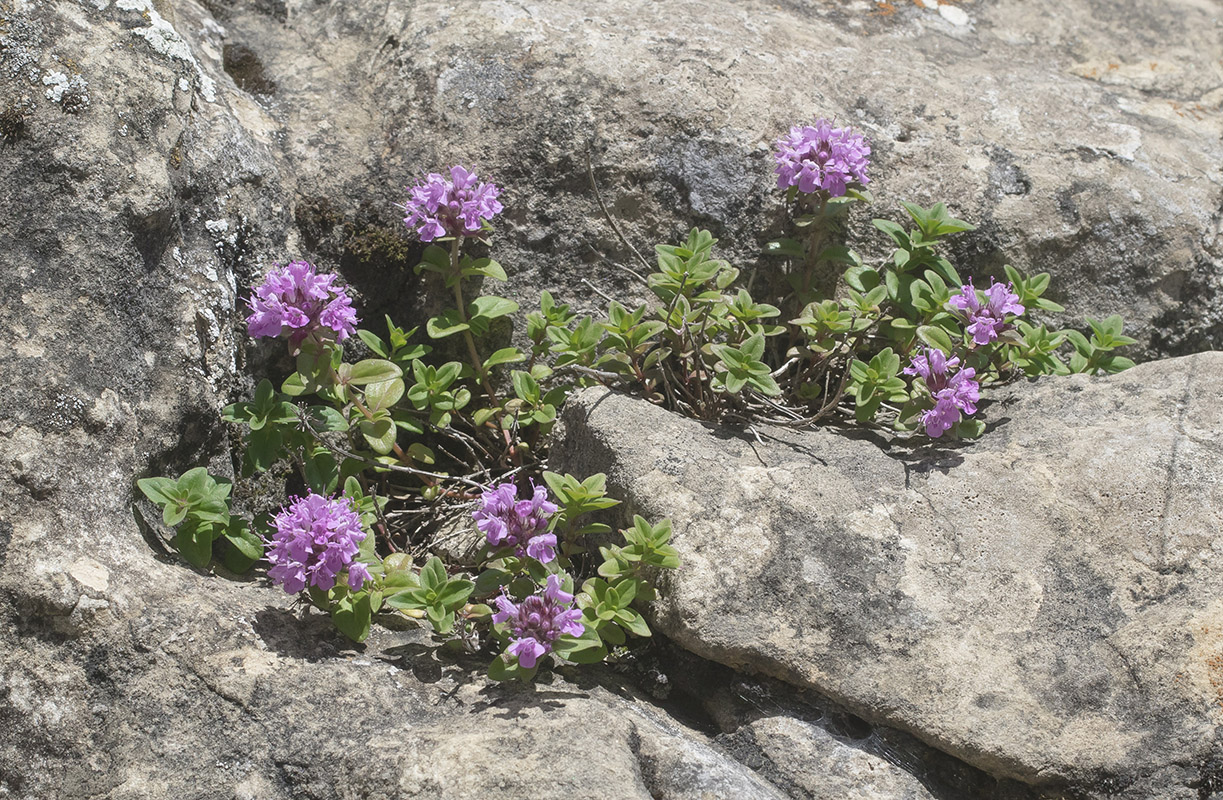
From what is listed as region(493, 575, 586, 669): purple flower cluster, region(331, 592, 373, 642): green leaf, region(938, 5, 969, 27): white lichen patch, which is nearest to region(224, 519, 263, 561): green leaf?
region(331, 592, 373, 642): green leaf

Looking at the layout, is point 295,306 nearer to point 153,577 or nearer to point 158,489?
point 158,489

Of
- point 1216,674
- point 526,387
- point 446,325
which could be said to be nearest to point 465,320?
point 446,325

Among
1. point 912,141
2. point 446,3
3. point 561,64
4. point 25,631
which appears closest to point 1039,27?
point 912,141

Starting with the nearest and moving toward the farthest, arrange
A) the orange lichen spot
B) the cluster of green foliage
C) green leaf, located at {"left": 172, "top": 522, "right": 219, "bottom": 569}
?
the orange lichen spot
green leaf, located at {"left": 172, "top": 522, "right": 219, "bottom": 569}
the cluster of green foliage

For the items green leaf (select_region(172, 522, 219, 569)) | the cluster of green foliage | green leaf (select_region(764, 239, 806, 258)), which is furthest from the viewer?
green leaf (select_region(764, 239, 806, 258))

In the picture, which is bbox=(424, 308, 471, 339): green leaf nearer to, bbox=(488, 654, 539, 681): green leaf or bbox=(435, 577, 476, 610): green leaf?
bbox=(435, 577, 476, 610): green leaf
